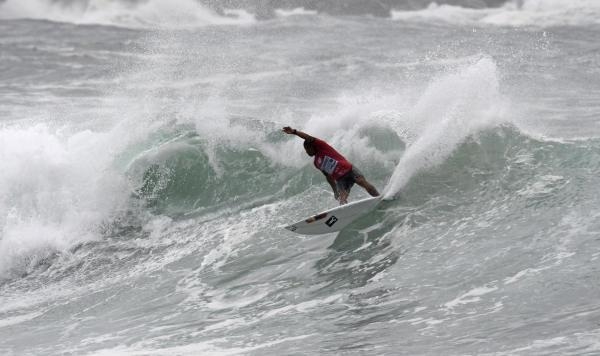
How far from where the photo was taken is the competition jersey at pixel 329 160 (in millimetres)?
12461

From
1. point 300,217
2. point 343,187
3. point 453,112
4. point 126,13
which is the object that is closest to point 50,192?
point 300,217

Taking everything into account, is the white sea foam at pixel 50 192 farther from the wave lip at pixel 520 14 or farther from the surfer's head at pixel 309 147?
the wave lip at pixel 520 14

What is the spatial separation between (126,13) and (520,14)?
18.9m

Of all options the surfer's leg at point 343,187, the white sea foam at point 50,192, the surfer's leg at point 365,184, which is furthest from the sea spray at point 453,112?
the white sea foam at point 50,192

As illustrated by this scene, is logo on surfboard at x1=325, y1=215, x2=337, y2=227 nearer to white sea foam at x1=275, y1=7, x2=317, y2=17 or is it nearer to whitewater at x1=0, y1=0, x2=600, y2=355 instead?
whitewater at x1=0, y1=0, x2=600, y2=355

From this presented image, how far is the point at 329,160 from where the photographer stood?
12477mm

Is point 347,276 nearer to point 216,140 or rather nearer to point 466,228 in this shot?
point 466,228

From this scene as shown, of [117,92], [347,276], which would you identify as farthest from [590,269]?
[117,92]

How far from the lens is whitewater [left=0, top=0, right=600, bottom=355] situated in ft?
31.5

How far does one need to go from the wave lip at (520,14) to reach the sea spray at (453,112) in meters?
23.4

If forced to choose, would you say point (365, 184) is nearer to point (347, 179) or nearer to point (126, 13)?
point (347, 179)

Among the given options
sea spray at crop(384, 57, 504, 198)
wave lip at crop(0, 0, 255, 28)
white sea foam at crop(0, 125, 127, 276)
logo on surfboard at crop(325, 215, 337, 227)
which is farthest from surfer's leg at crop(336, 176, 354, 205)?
wave lip at crop(0, 0, 255, 28)

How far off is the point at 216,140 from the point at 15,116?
8.72 m

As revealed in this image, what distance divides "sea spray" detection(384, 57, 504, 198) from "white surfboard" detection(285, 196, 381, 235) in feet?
5.25
